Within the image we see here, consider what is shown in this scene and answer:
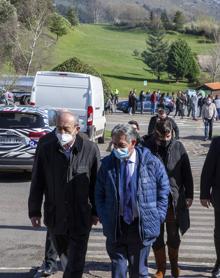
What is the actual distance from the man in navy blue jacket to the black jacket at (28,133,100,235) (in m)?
0.36

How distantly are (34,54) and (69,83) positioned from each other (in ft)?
143

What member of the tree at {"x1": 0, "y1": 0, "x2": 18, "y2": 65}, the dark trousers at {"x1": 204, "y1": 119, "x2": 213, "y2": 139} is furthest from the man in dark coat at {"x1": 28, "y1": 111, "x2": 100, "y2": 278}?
the tree at {"x1": 0, "y1": 0, "x2": 18, "y2": 65}

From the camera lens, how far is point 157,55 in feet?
316

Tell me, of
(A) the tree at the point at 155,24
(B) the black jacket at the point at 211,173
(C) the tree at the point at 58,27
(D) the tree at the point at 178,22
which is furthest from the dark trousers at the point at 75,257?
(D) the tree at the point at 178,22

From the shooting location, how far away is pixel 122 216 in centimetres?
536

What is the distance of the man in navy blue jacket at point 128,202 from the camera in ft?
17.5

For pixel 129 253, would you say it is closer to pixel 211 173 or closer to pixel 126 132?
pixel 126 132

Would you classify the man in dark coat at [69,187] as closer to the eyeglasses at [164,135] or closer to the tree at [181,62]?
the eyeglasses at [164,135]

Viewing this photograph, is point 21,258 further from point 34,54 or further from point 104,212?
point 34,54

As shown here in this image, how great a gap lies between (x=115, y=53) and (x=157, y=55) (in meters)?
19.9

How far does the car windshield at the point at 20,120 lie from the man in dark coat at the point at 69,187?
740 cm

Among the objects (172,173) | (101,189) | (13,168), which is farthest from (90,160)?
(13,168)

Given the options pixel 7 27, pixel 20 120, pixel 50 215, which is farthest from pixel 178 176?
pixel 7 27

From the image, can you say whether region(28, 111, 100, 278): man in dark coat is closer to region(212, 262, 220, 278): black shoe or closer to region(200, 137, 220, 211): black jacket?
region(200, 137, 220, 211): black jacket
